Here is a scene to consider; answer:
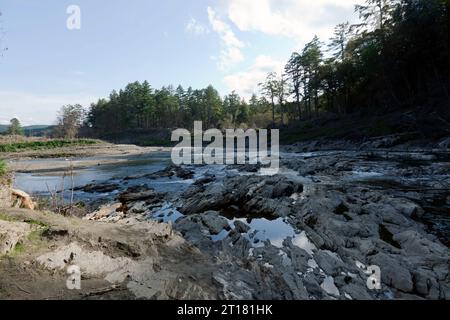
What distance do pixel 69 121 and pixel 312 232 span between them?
117631 mm

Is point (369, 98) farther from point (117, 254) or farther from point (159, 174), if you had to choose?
point (117, 254)

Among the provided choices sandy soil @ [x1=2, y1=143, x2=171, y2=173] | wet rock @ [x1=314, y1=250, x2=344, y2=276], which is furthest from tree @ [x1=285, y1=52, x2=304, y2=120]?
wet rock @ [x1=314, y1=250, x2=344, y2=276]

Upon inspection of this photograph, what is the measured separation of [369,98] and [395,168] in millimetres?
38822

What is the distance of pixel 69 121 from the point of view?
111 meters

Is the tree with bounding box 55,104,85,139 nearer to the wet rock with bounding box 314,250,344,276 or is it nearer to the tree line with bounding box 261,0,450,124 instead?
the tree line with bounding box 261,0,450,124

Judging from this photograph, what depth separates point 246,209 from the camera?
1402 centimetres

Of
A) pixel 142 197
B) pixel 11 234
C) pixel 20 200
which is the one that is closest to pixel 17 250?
pixel 11 234

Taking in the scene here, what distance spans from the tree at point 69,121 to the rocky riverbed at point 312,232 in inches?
3852

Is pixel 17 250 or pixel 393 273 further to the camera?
pixel 393 273

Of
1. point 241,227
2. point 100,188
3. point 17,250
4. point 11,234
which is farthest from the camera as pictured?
point 100,188

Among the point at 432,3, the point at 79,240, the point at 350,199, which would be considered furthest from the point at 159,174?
the point at 432,3

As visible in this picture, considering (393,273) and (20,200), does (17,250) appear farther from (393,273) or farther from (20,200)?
(393,273)

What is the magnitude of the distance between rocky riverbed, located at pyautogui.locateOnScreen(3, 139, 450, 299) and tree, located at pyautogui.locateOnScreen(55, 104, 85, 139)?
3852 inches

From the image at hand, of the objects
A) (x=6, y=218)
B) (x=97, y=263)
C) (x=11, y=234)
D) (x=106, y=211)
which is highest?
(x=6, y=218)
